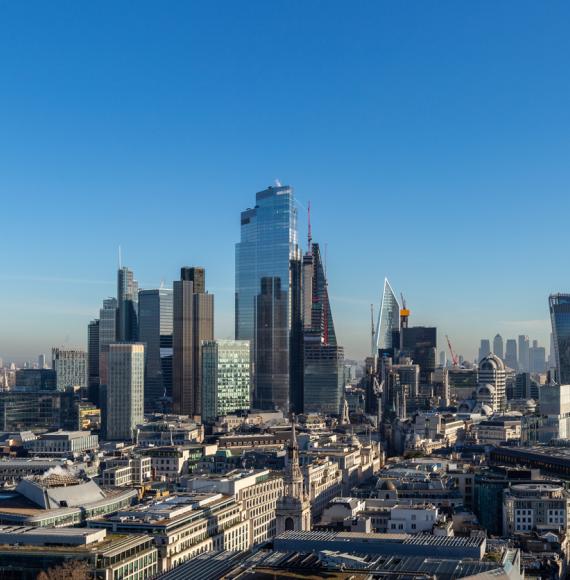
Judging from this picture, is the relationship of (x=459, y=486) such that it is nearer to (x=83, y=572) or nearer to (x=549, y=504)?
(x=549, y=504)

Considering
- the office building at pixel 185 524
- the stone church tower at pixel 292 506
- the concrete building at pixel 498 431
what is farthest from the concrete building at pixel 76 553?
the concrete building at pixel 498 431

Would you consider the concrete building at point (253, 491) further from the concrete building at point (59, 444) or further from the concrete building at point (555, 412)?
the concrete building at point (555, 412)

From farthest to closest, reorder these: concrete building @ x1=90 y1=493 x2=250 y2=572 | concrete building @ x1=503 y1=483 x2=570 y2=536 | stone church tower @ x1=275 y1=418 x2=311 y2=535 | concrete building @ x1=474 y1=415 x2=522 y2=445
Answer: concrete building @ x1=474 y1=415 x2=522 y2=445 → concrete building @ x1=503 y1=483 x2=570 y2=536 → stone church tower @ x1=275 y1=418 x2=311 y2=535 → concrete building @ x1=90 y1=493 x2=250 y2=572

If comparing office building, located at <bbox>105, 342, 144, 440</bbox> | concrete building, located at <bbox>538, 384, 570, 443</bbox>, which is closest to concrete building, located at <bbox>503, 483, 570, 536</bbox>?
concrete building, located at <bbox>538, 384, 570, 443</bbox>

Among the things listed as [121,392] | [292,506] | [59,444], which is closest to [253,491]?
[292,506]

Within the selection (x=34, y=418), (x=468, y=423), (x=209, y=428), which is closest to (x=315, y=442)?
(x=209, y=428)

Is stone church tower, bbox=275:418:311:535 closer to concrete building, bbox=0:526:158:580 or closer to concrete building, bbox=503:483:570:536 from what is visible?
Result: concrete building, bbox=503:483:570:536

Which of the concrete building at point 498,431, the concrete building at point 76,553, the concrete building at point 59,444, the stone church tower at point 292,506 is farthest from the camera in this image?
the concrete building at point 498,431

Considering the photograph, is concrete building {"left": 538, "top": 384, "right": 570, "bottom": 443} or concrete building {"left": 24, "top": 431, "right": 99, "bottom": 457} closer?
concrete building {"left": 24, "top": 431, "right": 99, "bottom": 457}

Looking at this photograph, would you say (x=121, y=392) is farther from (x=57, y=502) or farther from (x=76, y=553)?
(x=76, y=553)
